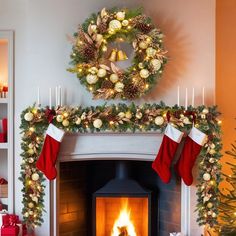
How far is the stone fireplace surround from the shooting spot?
3.14 m

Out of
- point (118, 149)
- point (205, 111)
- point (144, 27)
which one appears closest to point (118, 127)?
point (118, 149)

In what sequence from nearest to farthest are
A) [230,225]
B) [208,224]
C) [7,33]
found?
[230,225], [208,224], [7,33]

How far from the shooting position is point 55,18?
10.3 ft

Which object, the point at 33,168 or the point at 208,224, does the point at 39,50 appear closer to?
the point at 33,168

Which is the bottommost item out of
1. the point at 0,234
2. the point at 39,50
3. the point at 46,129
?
the point at 0,234

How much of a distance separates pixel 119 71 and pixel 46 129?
0.70 metres

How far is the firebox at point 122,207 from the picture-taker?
3.38 m

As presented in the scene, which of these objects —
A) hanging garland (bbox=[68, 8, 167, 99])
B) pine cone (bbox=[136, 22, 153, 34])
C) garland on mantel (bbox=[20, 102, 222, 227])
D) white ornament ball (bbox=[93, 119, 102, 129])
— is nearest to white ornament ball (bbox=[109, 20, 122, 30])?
hanging garland (bbox=[68, 8, 167, 99])

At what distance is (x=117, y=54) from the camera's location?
3.00m

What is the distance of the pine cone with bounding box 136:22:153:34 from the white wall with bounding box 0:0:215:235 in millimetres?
232

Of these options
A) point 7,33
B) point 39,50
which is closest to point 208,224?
point 39,50

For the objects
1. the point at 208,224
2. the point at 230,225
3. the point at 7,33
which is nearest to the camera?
the point at 230,225

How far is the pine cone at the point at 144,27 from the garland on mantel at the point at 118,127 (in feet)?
1.82

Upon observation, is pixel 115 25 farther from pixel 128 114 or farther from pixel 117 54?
pixel 128 114
